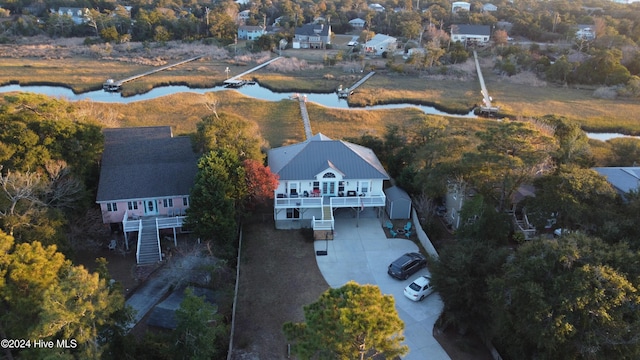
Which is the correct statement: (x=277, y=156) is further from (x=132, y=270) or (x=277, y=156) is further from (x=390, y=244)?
(x=132, y=270)

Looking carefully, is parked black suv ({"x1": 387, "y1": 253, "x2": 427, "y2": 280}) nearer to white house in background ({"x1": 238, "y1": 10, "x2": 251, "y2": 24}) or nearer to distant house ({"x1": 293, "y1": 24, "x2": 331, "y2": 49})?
distant house ({"x1": 293, "y1": 24, "x2": 331, "y2": 49})

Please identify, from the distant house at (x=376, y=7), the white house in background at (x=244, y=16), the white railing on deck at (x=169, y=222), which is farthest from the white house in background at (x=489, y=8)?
the white railing on deck at (x=169, y=222)

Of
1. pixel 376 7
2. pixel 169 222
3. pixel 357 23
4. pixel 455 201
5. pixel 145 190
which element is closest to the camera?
pixel 169 222

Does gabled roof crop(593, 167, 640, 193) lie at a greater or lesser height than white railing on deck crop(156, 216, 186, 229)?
greater

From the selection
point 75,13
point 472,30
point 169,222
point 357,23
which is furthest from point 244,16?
point 169,222

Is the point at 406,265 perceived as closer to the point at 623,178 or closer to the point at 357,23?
the point at 623,178

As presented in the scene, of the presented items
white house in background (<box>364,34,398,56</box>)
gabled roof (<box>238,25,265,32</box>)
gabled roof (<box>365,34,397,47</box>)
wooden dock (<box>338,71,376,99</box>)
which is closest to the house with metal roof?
wooden dock (<box>338,71,376,99</box>)

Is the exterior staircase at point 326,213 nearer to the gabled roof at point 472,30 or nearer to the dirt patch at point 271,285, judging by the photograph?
the dirt patch at point 271,285
